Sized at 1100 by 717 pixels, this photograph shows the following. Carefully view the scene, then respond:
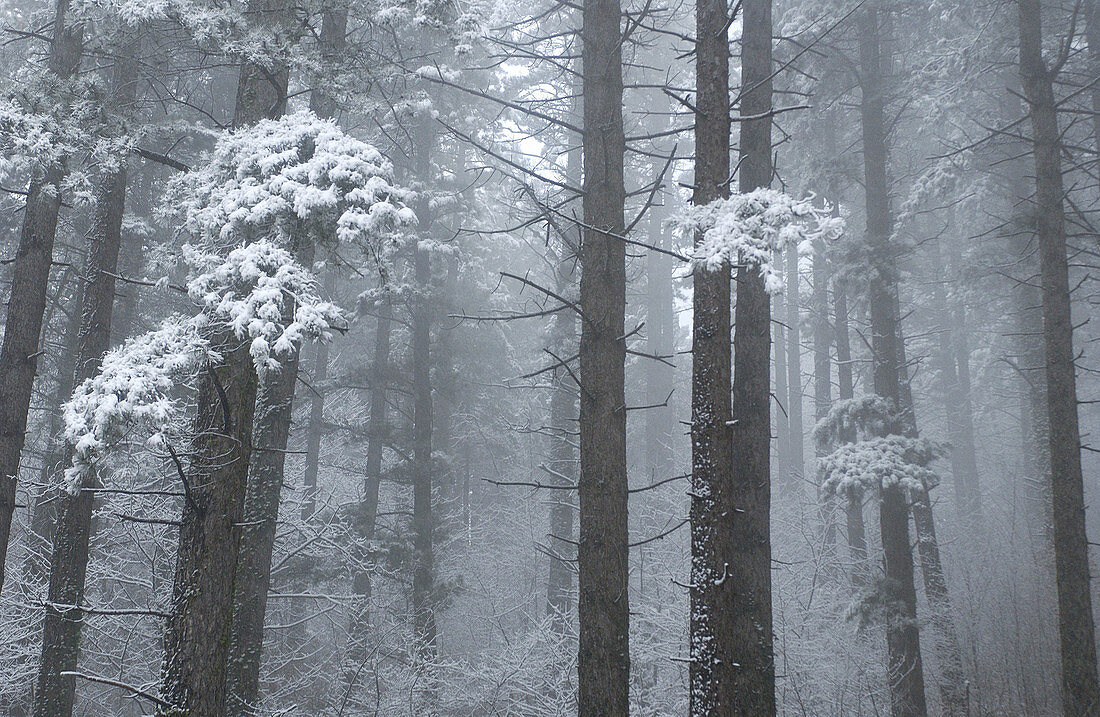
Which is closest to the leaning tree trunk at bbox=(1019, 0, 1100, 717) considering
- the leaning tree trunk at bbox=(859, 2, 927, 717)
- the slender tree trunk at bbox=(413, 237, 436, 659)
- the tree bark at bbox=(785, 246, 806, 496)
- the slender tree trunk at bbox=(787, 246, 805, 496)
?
the leaning tree trunk at bbox=(859, 2, 927, 717)

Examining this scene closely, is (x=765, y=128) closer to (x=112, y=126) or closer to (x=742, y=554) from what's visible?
(x=742, y=554)

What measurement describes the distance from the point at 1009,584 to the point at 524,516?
14.3 m

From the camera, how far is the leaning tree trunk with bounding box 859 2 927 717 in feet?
36.2

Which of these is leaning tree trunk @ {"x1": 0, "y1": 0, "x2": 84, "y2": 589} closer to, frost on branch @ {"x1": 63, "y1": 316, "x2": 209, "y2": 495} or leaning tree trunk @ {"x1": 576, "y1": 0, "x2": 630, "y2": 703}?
frost on branch @ {"x1": 63, "y1": 316, "x2": 209, "y2": 495}

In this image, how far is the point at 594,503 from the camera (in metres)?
6.50

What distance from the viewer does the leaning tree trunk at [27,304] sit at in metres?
9.10

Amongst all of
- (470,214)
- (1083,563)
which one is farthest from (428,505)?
(1083,563)

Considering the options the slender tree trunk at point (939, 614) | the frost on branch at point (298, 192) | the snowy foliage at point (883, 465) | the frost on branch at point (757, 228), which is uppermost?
the frost on branch at point (298, 192)

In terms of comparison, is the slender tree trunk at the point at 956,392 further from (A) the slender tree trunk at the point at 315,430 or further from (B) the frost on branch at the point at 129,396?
(B) the frost on branch at the point at 129,396

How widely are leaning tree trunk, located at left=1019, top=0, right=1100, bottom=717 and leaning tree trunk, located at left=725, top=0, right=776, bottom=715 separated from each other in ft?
16.8

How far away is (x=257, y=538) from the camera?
838cm

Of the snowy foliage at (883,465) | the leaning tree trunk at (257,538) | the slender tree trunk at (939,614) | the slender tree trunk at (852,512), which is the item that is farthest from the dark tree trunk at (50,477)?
the slender tree trunk at (939,614)

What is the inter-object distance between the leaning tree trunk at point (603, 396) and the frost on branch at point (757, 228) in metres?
0.94

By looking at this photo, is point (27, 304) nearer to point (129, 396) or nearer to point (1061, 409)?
point (129, 396)
